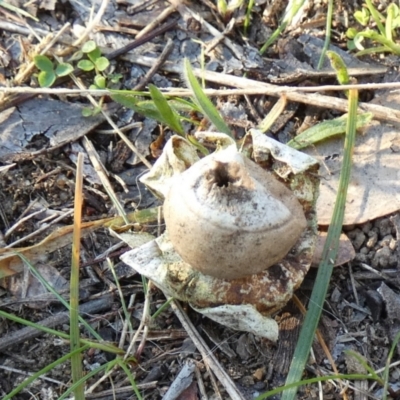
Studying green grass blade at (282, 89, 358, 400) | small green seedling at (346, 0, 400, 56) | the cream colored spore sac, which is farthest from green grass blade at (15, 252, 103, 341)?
small green seedling at (346, 0, 400, 56)

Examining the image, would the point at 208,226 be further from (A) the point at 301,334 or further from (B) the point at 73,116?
(B) the point at 73,116

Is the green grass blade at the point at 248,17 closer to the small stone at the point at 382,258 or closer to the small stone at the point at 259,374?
the small stone at the point at 382,258

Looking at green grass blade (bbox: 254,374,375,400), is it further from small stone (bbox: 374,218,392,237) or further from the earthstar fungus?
small stone (bbox: 374,218,392,237)

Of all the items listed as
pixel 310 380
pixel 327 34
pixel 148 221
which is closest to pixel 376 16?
pixel 327 34

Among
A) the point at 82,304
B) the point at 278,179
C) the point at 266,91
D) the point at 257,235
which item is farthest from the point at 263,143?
the point at 82,304

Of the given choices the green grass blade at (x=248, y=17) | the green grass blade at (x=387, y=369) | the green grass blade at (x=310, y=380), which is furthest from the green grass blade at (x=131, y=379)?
the green grass blade at (x=248, y=17)

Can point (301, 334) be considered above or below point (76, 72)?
below
